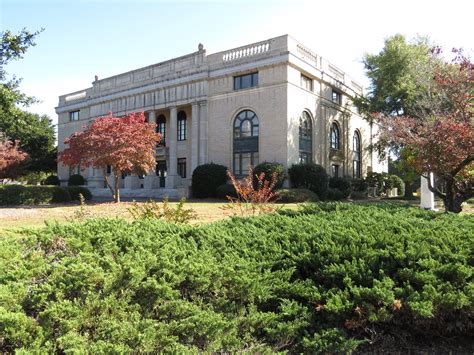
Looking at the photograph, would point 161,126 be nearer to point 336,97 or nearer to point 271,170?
point 271,170

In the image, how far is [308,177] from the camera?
24.2 m

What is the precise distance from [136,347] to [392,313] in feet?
7.24

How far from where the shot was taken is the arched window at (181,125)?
104ft

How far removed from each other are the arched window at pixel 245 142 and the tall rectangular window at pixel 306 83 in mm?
4447

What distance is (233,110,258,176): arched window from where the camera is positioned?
26859mm

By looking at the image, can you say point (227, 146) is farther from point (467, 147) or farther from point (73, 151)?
point (467, 147)

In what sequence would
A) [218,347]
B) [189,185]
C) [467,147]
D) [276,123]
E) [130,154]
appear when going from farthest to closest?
[189,185] < [276,123] < [130,154] < [467,147] < [218,347]

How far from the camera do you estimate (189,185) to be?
27281 mm

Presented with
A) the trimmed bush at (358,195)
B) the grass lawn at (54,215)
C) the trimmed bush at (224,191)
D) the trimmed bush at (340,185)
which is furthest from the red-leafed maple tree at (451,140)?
the trimmed bush at (358,195)

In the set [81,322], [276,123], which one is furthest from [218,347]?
[276,123]

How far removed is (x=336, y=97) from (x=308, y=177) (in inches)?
459

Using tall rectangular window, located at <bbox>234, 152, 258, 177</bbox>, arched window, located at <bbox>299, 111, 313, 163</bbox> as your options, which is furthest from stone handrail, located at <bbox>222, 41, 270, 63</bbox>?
tall rectangular window, located at <bbox>234, 152, 258, 177</bbox>

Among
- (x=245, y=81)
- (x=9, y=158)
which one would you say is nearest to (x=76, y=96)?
(x=9, y=158)

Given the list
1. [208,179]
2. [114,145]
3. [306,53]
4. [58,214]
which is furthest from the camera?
[306,53]
